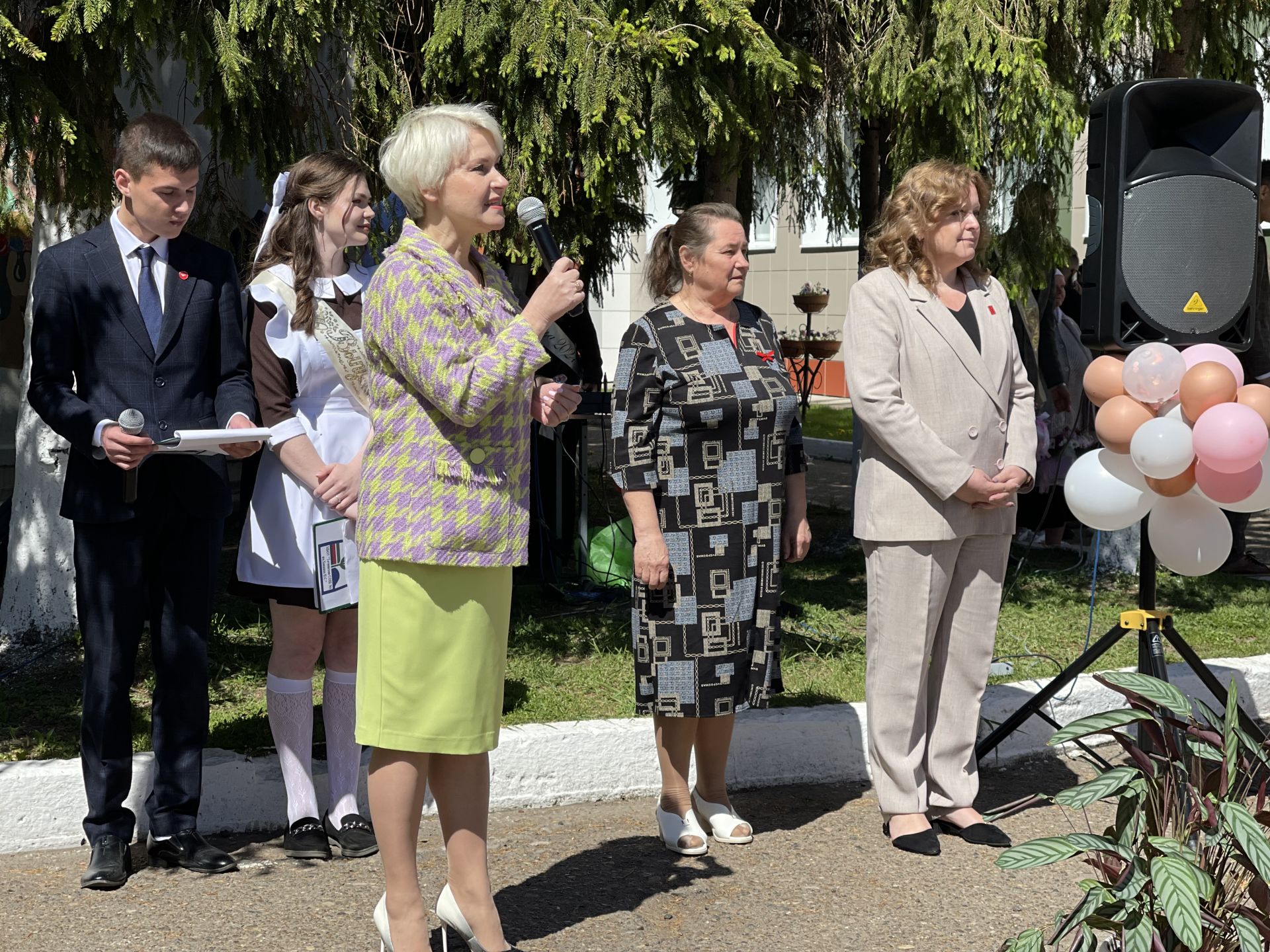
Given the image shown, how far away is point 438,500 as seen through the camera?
3.12m

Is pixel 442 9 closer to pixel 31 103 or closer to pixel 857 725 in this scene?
pixel 31 103

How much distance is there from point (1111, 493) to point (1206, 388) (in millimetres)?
445

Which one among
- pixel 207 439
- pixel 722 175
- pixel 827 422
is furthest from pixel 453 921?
pixel 827 422

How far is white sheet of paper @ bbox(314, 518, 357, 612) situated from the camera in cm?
400

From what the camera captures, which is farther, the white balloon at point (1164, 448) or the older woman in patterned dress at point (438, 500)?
the white balloon at point (1164, 448)

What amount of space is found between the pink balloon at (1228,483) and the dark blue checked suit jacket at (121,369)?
281cm

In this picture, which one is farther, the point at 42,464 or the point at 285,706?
the point at 42,464

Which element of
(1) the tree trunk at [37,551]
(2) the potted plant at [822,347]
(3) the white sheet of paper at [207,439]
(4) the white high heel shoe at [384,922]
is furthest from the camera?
(2) the potted plant at [822,347]

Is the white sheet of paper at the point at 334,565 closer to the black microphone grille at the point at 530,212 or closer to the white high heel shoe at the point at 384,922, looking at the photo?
the white high heel shoe at the point at 384,922

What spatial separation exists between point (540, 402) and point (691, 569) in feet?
3.49

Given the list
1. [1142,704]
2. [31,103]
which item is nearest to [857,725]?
[1142,704]

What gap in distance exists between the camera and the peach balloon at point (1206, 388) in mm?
4148

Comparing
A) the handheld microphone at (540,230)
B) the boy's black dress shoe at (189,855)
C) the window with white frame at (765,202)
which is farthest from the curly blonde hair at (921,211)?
the window with white frame at (765,202)

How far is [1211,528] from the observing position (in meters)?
4.40
